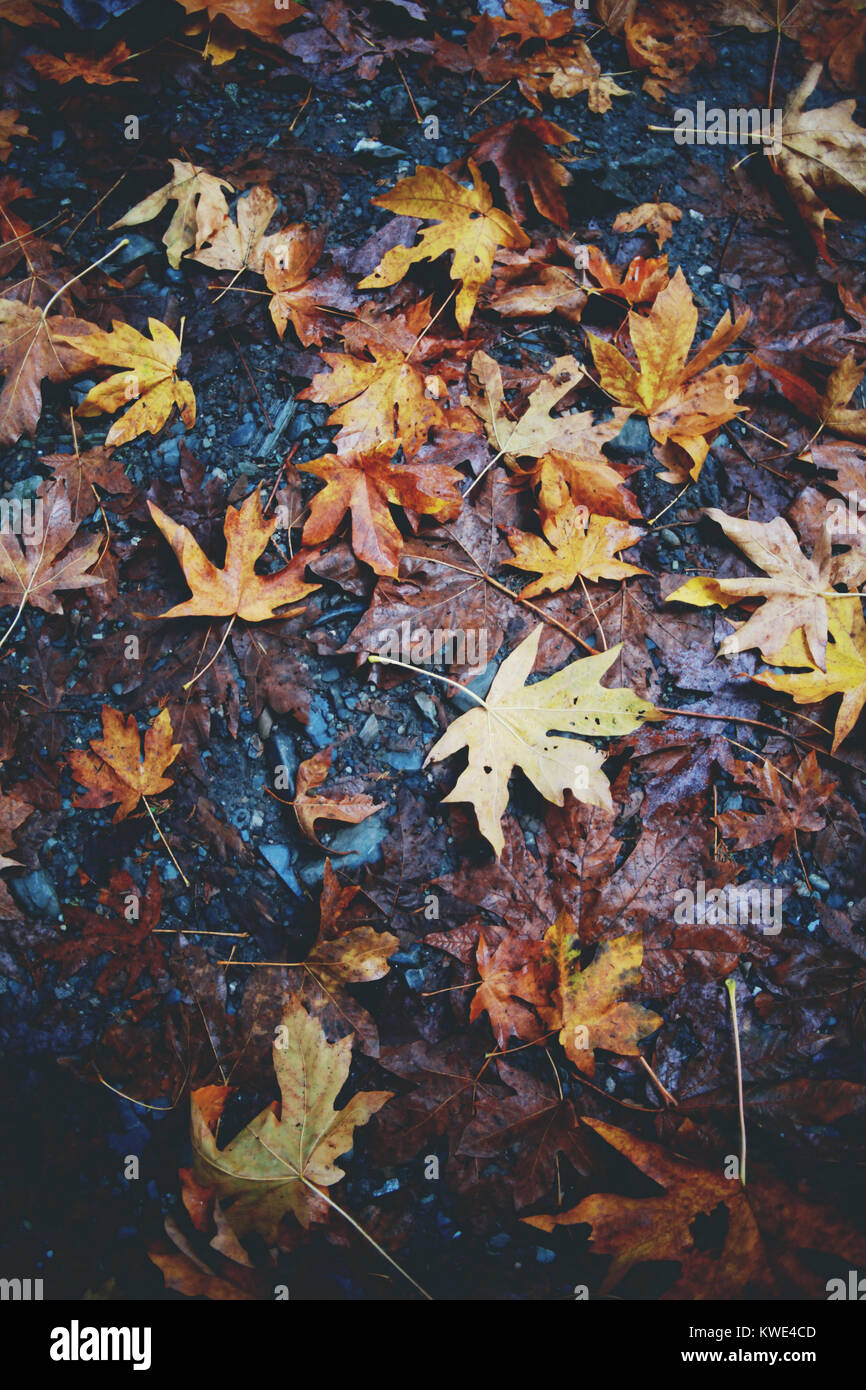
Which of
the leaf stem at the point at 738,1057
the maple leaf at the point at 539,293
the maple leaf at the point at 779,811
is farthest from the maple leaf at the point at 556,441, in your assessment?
the leaf stem at the point at 738,1057

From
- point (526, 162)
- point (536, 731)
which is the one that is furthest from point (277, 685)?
point (526, 162)

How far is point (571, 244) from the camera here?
2186 mm

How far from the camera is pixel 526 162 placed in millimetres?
2168

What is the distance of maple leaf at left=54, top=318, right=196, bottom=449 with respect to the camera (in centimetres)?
206

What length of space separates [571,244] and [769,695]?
142 centimetres

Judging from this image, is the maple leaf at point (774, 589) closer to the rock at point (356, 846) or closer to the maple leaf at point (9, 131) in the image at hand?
the rock at point (356, 846)

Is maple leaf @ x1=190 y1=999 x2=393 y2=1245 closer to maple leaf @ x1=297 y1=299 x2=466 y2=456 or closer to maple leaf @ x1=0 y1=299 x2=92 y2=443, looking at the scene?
maple leaf @ x1=297 y1=299 x2=466 y2=456

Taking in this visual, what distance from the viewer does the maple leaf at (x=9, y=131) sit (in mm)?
2303

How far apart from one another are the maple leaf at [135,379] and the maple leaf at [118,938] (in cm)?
122

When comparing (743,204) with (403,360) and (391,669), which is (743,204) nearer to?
(403,360)

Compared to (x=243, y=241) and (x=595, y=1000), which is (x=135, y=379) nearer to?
(x=243, y=241)

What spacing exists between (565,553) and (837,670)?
2.47 ft

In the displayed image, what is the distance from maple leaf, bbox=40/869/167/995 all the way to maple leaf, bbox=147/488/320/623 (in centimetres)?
69
